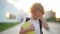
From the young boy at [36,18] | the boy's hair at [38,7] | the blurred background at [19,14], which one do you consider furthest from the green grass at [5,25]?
the boy's hair at [38,7]

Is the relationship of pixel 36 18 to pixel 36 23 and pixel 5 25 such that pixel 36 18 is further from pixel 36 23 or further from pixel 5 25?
pixel 5 25

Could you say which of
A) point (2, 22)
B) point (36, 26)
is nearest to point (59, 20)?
point (36, 26)

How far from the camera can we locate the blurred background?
131cm

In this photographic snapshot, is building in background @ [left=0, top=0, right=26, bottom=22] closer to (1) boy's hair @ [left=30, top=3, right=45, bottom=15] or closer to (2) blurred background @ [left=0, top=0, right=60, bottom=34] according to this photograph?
(2) blurred background @ [left=0, top=0, right=60, bottom=34]

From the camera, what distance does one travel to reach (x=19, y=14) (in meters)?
1.33

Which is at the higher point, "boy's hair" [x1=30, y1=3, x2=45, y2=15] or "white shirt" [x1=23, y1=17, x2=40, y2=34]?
"boy's hair" [x1=30, y1=3, x2=45, y2=15]

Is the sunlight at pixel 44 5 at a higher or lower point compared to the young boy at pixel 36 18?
higher

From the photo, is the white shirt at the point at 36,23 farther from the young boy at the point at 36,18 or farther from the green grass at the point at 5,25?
the green grass at the point at 5,25

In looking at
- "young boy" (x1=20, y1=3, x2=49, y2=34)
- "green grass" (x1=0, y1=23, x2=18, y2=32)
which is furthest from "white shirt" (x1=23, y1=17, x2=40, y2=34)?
"green grass" (x1=0, y1=23, x2=18, y2=32)

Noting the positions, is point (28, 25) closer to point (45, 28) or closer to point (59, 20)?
point (45, 28)

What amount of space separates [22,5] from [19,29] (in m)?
0.23

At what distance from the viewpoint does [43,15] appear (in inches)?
51.8

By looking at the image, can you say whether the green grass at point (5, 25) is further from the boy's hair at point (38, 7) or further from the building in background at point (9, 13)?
the boy's hair at point (38, 7)

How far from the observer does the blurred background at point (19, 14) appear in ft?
4.31
